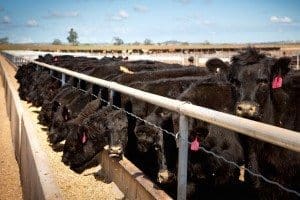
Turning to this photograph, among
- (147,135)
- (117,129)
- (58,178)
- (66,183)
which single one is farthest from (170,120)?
(58,178)

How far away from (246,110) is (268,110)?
76cm

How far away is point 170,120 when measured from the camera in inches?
Result: 216

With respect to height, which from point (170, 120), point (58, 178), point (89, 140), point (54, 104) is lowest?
point (58, 178)

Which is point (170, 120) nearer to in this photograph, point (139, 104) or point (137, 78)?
point (139, 104)

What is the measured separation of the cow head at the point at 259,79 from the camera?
15.6 ft

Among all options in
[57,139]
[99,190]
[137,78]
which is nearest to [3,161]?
[57,139]

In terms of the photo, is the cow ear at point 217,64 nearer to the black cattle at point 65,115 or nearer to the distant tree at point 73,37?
the black cattle at point 65,115

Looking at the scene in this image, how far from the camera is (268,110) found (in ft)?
16.0

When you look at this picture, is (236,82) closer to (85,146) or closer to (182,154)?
(182,154)

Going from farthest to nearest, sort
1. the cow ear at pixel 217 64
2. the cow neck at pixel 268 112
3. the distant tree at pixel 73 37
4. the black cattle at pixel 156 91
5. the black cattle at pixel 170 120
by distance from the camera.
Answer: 1. the distant tree at pixel 73 37
2. the black cattle at pixel 156 91
3. the cow ear at pixel 217 64
4. the cow neck at pixel 268 112
5. the black cattle at pixel 170 120

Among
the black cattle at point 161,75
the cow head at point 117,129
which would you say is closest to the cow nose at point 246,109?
the cow head at point 117,129

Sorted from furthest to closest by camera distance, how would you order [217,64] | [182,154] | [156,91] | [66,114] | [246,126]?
[66,114] → [156,91] → [217,64] → [182,154] → [246,126]

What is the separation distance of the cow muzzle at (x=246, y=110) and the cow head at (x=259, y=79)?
134 millimetres

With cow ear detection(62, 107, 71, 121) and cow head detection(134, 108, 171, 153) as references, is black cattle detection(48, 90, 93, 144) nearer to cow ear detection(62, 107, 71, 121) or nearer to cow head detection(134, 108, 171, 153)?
cow ear detection(62, 107, 71, 121)
